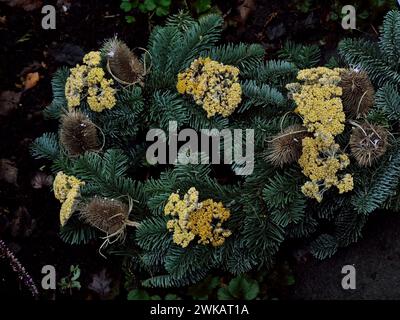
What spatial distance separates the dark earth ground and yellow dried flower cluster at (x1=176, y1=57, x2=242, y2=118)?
0.54 metres

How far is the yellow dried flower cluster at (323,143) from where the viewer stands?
72.5 inches

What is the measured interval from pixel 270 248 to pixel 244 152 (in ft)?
1.11

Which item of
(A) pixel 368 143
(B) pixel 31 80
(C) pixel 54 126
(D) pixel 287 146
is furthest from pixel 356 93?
(B) pixel 31 80

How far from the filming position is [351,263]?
216 cm

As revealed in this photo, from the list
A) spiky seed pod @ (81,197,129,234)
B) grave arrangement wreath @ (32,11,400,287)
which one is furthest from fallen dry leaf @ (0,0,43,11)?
spiky seed pod @ (81,197,129,234)

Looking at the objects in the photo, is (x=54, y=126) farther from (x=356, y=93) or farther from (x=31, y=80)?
(x=356, y=93)

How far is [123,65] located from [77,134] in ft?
0.96

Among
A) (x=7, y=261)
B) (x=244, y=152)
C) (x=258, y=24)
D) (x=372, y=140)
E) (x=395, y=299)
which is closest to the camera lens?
(x=372, y=140)

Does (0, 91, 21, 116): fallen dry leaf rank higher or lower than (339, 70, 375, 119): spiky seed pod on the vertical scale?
higher

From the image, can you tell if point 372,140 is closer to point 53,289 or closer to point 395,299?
point 395,299

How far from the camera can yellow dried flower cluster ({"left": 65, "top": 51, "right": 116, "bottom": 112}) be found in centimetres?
204

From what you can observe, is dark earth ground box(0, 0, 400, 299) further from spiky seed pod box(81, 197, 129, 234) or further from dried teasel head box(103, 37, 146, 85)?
dried teasel head box(103, 37, 146, 85)
